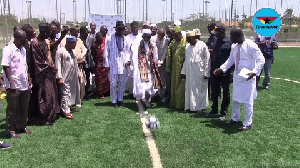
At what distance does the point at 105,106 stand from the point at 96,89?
136 cm

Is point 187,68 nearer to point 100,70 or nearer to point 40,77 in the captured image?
point 100,70

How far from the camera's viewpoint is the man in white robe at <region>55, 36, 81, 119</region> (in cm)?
757

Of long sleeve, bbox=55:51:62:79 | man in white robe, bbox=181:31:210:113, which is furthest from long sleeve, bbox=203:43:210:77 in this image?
long sleeve, bbox=55:51:62:79

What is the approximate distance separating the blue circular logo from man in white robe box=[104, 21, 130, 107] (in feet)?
14.6

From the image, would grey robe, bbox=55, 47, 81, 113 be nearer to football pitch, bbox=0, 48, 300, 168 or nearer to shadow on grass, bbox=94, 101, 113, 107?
football pitch, bbox=0, 48, 300, 168

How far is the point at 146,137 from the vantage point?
6.41 m

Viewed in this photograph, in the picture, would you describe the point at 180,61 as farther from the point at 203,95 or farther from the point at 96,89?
the point at 96,89

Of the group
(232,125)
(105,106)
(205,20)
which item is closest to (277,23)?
(232,125)

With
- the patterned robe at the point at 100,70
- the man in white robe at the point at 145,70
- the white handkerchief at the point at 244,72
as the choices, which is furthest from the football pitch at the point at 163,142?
the patterned robe at the point at 100,70

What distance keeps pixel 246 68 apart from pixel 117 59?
11.3 ft

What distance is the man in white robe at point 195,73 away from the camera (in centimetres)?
786

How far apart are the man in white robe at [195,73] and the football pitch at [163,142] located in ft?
1.20

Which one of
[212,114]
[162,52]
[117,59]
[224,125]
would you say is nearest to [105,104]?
[117,59]

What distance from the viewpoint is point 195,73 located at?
7.98 m
